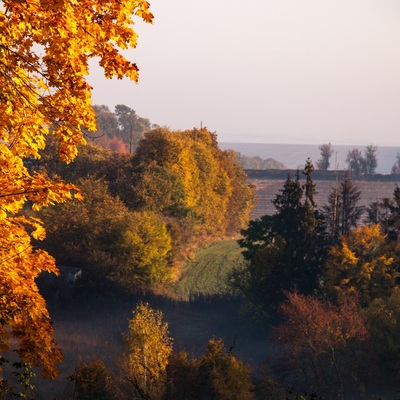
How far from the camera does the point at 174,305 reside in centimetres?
6241

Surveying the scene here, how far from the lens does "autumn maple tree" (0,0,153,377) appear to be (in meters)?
12.7

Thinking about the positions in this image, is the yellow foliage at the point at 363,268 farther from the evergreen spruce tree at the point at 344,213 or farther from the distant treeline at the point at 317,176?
the distant treeline at the point at 317,176

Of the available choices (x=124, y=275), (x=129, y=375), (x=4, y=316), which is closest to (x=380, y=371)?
(x=129, y=375)

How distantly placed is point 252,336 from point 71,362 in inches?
653

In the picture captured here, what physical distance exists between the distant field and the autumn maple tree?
119713 millimetres

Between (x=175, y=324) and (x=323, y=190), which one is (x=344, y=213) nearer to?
(x=175, y=324)

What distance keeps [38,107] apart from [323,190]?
129 metres

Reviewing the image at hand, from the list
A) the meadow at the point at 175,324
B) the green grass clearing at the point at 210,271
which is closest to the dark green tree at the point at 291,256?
the meadow at the point at 175,324

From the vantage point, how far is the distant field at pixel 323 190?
445ft

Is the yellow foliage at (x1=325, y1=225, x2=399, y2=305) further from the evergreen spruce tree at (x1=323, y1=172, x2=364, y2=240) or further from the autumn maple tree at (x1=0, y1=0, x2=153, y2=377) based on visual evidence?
the autumn maple tree at (x1=0, y1=0, x2=153, y2=377)

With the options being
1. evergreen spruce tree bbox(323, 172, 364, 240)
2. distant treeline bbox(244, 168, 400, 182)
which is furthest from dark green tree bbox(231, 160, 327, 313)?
distant treeline bbox(244, 168, 400, 182)

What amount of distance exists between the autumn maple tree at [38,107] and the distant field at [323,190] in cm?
11971

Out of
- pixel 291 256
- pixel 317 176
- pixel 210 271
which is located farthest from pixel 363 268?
pixel 317 176

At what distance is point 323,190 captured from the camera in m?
140
